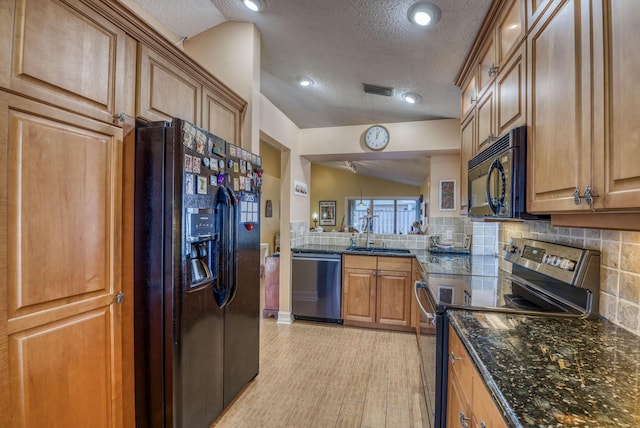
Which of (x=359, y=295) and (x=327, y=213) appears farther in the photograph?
(x=327, y=213)

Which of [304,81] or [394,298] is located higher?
[304,81]

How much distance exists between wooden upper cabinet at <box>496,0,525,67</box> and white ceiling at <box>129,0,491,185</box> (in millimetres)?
156

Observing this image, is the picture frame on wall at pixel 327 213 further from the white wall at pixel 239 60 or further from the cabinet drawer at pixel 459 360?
the cabinet drawer at pixel 459 360

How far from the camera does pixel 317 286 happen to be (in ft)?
11.8

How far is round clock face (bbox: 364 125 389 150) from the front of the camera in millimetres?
3555

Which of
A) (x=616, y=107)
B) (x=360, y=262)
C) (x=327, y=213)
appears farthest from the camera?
(x=327, y=213)

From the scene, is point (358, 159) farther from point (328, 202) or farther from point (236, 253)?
point (236, 253)

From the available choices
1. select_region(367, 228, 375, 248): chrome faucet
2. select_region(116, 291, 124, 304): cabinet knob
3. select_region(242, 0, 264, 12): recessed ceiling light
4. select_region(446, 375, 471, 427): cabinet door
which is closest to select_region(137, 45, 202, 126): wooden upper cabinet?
select_region(242, 0, 264, 12): recessed ceiling light

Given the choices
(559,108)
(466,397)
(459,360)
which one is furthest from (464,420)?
(559,108)

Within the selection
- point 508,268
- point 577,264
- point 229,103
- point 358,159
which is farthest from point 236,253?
point 358,159

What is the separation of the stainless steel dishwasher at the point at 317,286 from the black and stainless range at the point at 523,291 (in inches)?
61.9

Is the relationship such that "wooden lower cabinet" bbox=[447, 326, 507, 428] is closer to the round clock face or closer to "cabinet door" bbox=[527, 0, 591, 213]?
"cabinet door" bbox=[527, 0, 591, 213]

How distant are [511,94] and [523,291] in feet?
3.38

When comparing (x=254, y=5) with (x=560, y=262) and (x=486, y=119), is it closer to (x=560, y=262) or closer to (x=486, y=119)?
(x=486, y=119)
